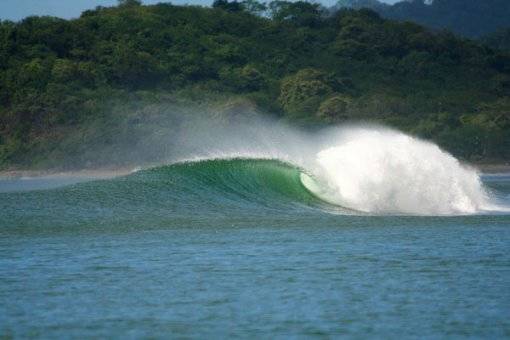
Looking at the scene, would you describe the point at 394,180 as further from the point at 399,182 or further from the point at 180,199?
the point at 180,199

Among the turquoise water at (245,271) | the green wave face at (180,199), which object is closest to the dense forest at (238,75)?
the green wave face at (180,199)

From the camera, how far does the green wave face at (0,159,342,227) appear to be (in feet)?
73.2

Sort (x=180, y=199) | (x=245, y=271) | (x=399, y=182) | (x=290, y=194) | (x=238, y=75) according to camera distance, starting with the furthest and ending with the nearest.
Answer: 1. (x=238, y=75)
2. (x=290, y=194)
3. (x=180, y=199)
4. (x=399, y=182)
5. (x=245, y=271)

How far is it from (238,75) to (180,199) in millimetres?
70689

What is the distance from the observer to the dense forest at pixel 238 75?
265 ft

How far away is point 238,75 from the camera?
9519 cm

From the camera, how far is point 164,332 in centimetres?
1081

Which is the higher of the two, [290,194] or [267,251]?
[290,194]

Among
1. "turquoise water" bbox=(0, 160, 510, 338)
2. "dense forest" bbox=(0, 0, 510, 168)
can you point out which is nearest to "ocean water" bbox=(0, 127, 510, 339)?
"turquoise water" bbox=(0, 160, 510, 338)

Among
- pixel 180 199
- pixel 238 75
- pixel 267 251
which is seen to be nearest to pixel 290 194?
pixel 180 199

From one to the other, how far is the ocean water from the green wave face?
6cm

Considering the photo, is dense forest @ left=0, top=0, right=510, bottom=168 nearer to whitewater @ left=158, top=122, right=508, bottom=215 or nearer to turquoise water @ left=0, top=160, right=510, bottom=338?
whitewater @ left=158, top=122, right=508, bottom=215

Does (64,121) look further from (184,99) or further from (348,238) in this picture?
(348,238)

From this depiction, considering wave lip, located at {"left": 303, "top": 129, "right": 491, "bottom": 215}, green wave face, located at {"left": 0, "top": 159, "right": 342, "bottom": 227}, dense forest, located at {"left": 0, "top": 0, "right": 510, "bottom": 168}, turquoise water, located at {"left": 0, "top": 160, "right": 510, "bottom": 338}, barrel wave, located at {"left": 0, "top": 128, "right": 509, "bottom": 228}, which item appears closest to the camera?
turquoise water, located at {"left": 0, "top": 160, "right": 510, "bottom": 338}
